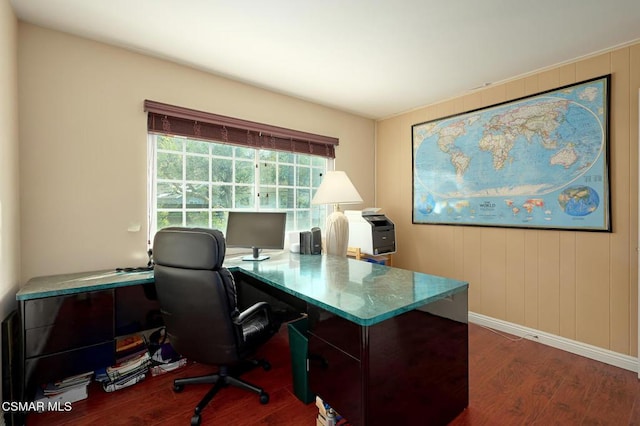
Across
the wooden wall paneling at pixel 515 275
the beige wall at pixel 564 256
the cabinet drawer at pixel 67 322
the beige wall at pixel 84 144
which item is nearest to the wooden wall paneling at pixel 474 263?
the beige wall at pixel 564 256

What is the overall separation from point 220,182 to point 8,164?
4.77 ft

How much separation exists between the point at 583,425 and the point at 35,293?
3.16 metres

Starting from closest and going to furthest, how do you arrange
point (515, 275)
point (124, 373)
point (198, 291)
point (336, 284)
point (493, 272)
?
point (198, 291) → point (336, 284) → point (124, 373) → point (515, 275) → point (493, 272)

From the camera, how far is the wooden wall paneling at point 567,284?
100 inches

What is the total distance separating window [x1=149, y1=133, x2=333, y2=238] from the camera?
262 cm

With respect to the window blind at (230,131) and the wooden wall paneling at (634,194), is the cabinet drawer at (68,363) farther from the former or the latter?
the wooden wall paneling at (634,194)

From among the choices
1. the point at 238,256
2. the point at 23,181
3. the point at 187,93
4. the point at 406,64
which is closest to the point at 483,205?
the point at 406,64

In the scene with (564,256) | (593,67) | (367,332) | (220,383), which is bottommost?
(220,383)

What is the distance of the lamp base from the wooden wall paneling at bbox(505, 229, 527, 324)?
5.34 feet

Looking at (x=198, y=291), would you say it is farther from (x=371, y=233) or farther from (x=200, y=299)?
(x=371, y=233)

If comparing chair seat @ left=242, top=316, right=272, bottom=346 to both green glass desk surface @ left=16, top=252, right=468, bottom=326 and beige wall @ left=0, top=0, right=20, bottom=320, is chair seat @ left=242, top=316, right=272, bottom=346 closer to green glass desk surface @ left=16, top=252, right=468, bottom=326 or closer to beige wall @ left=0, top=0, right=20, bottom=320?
green glass desk surface @ left=16, top=252, right=468, bottom=326

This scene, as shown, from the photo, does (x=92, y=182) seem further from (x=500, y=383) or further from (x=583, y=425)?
(x=583, y=425)

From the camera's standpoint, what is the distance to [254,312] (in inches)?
70.6

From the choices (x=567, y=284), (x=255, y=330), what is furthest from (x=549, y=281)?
(x=255, y=330)
